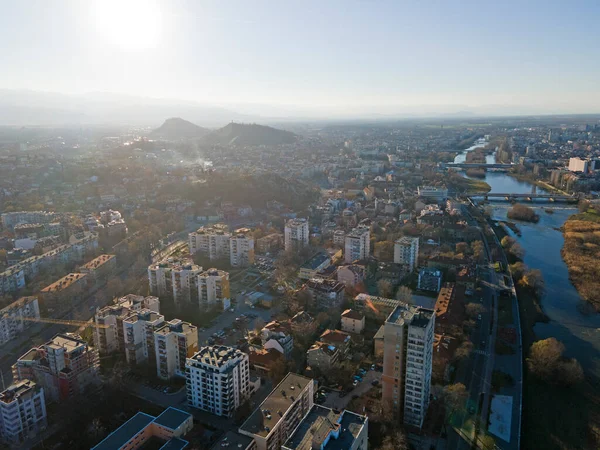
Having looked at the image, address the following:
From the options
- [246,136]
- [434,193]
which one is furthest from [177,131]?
[434,193]

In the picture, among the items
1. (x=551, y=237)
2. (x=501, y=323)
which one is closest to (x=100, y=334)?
(x=501, y=323)

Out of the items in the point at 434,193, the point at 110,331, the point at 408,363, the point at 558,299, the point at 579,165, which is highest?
the point at 408,363


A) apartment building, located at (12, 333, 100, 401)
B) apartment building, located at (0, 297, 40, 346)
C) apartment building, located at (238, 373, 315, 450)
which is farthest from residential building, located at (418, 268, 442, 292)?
apartment building, located at (0, 297, 40, 346)

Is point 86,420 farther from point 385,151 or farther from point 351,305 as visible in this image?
point 385,151

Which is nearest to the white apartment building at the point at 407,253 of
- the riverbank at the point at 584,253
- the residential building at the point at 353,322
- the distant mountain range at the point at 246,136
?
the residential building at the point at 353,322

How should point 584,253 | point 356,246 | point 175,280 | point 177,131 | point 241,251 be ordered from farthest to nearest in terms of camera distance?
point 177,131 < point 584,253 < point 356,246 < point 241,251 < point 175,280

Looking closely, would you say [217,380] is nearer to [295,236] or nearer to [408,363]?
[408,363]
